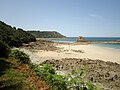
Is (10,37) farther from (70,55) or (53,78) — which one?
(53,78)

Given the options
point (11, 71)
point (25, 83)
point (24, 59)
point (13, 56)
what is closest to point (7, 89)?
point (25, 83)

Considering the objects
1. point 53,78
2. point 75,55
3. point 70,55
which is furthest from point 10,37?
point 53,78

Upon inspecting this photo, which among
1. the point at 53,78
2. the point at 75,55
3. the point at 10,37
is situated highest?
the point at 10,37

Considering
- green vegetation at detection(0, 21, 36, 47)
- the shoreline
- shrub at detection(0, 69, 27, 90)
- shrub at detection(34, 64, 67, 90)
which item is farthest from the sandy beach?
shrub at detection(34, 64, 67, 90)

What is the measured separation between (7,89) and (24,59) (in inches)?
300

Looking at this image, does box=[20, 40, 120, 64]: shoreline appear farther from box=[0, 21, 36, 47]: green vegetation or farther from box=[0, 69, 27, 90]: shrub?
box=[0, 69, 27, 90]: shrub

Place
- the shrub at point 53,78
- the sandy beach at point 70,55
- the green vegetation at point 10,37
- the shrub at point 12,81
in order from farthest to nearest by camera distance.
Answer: the green vegetation at point 10,37
the sandy beach at point 70,55
the shrub at point 12,81
the shrub at point 53,78

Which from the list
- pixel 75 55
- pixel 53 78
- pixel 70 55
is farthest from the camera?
pixel 75 55

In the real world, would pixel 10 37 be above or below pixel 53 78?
above

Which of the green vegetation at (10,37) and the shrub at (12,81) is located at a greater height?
the green vegetation at (10,37)

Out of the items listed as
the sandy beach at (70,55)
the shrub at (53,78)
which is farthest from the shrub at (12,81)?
the sandy beach at (70,55)

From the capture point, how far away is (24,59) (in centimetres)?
1689

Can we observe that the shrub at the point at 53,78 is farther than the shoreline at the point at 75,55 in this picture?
No

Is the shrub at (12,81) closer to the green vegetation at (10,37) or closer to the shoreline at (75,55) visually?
the green vegetation at (10,37)
